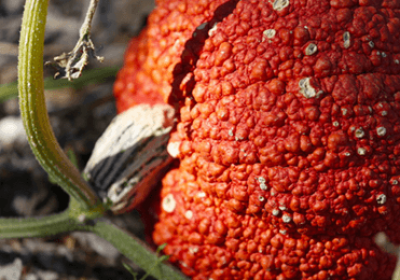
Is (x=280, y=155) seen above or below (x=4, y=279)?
above

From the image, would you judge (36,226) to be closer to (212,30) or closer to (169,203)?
(169,203)

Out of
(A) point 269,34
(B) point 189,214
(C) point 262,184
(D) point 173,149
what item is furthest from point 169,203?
(A) point 269,34

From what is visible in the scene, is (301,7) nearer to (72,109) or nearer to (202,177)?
(202,177)

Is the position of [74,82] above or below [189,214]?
above

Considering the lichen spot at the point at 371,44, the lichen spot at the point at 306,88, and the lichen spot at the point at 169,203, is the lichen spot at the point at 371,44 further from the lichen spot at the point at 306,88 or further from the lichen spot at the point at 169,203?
the lichen spot at the point at 169,203

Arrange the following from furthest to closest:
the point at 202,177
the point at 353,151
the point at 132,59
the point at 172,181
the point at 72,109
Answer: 1. the point at 72,109
2. the point at 132,59
3. the point at 172,181
4. the point at 202,177
5. the point at 353,151

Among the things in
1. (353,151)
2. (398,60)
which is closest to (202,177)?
(353,151)

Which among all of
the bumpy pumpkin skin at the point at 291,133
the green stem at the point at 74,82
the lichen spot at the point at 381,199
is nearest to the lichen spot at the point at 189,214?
the bumpy pumpkin skin at the point at 291,133
